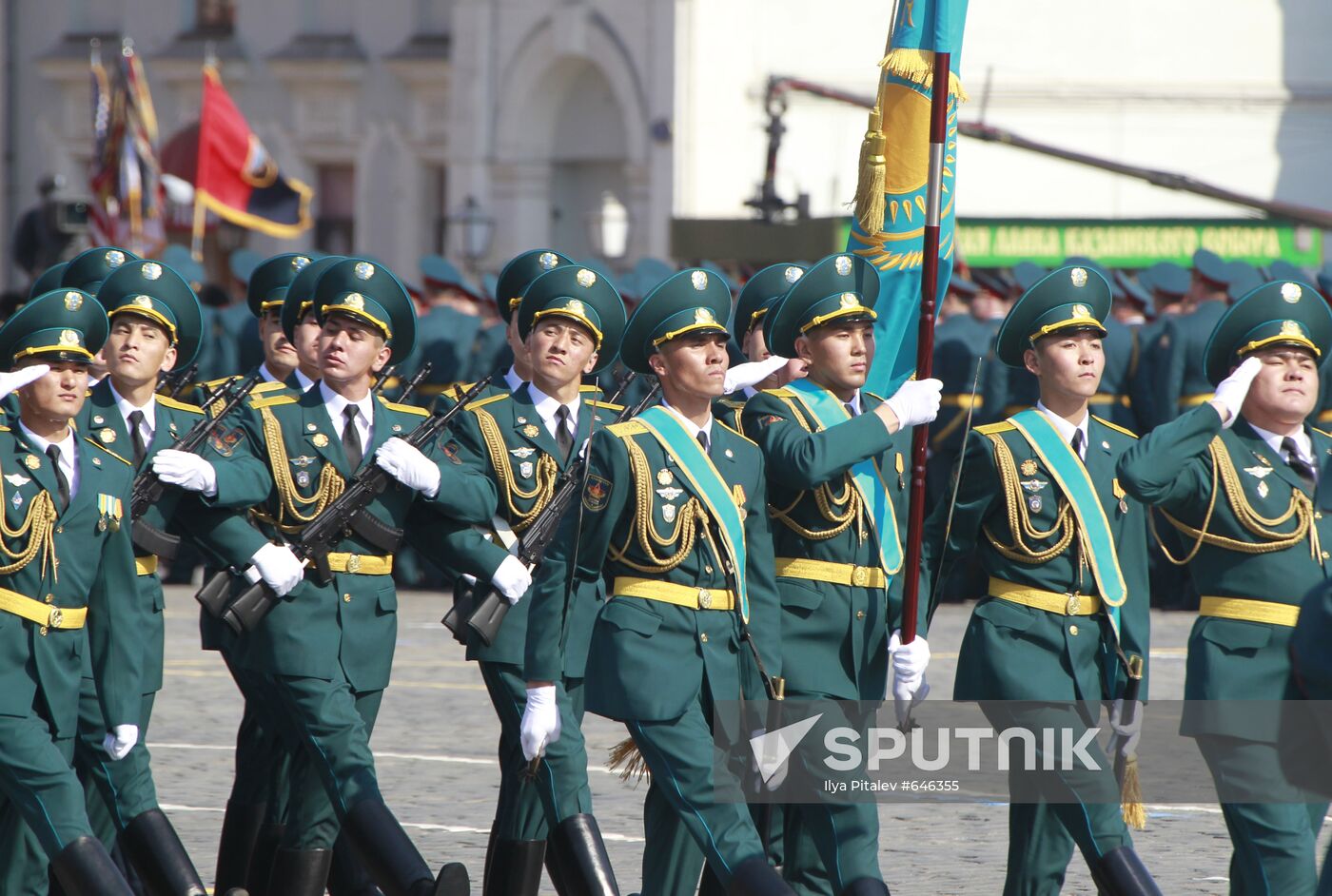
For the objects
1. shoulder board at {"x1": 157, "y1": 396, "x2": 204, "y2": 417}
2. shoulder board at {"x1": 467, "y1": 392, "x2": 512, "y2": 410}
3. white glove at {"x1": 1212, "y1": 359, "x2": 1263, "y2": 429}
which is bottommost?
shoulder board at {"x1": 157, "y1": 396, "x2": 204, "y2": 417}

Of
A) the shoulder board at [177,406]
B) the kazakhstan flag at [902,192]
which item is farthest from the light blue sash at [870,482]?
the shoulder board at [177,406]

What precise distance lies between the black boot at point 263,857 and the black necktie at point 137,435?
119 centimetres

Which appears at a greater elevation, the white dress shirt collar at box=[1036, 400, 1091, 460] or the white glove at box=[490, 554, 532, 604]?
the white dress shirt collar at box=[1036, 400, 1091, 460]

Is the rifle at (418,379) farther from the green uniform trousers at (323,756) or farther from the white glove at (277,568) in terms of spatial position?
the green uniform trousers at (323,756)

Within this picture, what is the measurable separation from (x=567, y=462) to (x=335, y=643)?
95 cm

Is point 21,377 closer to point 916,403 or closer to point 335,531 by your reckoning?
point 335,531

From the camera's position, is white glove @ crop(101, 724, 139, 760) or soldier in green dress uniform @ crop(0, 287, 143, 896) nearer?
soldier in green dress uniform @ crop(0, 287, 143, 896)

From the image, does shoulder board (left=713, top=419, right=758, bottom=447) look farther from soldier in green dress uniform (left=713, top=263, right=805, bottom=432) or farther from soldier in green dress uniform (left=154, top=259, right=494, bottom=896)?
soldier in green dress uniform (left=713, top=263, right=805, bottom=432)

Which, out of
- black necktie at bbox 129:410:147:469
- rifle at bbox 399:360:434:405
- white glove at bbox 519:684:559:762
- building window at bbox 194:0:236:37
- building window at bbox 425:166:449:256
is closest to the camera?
white glove at bbox 519:684:559:762

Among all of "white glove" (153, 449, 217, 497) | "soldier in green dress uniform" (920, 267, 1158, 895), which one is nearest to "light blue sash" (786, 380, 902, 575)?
"soldier in green dress uniform" (920, 267, 1158, 895)

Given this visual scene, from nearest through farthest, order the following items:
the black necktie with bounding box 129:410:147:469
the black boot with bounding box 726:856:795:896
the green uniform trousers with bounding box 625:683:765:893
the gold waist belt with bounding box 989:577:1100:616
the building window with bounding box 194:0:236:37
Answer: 1. the black boot with bounding box 726:856:795:896
2. the green uniform trousers with bounding box 625:683:765:893
3. the gold waist belt with bounding box 989:577:1100:616
4. the black necktie with bounding box 129:410:147:469
5. the building window with bounding box 194:0:236:37

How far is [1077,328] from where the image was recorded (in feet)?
23.9

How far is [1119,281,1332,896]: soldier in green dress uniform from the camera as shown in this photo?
6773 millimetres

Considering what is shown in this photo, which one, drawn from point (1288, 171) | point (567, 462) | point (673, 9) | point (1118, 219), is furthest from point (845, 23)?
point (567, 462)
